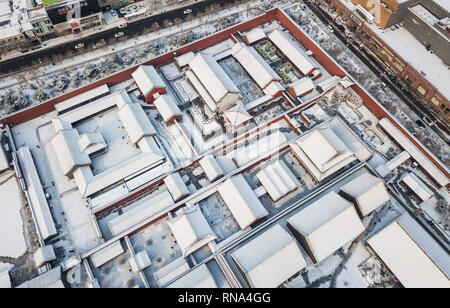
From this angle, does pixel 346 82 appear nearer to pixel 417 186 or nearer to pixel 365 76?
pixel 365 76

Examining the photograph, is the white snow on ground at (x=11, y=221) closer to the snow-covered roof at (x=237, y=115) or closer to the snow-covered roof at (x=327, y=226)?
the snow-covered roof at (x=237, y=115)

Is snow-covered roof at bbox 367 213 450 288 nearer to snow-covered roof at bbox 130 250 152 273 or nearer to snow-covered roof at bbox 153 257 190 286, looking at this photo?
snow-covered roof at bbox 153 257 190 286

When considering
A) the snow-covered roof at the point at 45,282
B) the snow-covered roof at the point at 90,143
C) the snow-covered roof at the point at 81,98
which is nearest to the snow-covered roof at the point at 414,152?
the snow-covered roof at the point at 90,143

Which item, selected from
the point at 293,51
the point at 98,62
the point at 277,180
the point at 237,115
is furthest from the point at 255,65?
the point at 98,62

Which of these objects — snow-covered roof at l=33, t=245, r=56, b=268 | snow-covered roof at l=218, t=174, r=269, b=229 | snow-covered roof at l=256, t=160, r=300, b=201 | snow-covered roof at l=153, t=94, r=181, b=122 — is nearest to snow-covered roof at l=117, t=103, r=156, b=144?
snow-covered roof at l=153, t=94, r=181, b=122

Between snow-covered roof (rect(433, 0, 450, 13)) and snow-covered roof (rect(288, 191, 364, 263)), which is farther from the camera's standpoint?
snow-covered roof (rect(433, 0, 450, 13))

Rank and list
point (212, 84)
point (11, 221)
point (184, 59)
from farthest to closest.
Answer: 1. point (184, 59)
2. point (212, 84)
3. point (11, 221)

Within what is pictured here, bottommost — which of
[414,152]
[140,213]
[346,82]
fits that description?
[414,152]
